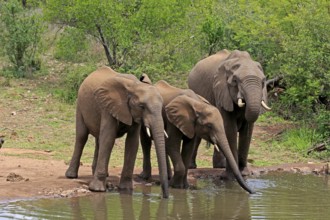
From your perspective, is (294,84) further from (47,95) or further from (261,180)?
(47,95)

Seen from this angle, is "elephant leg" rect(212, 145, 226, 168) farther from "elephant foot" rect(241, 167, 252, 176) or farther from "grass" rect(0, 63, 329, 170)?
"elephant foot" rect(241, 167, 252, 176)

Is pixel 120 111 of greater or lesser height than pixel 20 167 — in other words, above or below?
above

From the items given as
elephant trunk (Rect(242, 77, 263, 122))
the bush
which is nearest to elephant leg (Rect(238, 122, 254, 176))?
elephant trunk (Rect(242, 77, 263, 122))

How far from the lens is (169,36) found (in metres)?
22.8

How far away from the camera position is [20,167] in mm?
13133

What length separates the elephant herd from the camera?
36.1 feet

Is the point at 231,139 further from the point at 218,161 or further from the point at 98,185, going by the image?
the point at 98,185

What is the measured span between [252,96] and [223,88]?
3.42 ft

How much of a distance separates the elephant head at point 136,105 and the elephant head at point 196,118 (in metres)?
0.78

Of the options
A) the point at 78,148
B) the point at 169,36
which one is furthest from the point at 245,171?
the point at 169,36

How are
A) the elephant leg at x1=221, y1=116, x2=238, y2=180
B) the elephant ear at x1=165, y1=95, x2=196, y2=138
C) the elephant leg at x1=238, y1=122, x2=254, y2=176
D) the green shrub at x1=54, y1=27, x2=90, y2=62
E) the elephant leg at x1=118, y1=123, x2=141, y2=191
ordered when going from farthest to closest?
the green shrub at x1=54, y1=27, x2=90, y2=62 < the elephant leg at x1=238, y1=122, x2=254, y2=176 < the elephant leg at x1=221, y1=116, x2=238, y2=180 < the elephant ear at x1=165, y1=95, x2=196, y2=138 < the elephant leg at x1=118, y1=123, x2=141, y2=191

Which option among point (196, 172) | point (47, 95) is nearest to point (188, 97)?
point (196, 172)

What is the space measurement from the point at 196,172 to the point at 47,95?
29.1 ft

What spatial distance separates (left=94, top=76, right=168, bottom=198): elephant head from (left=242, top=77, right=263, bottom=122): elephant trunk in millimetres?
1734
